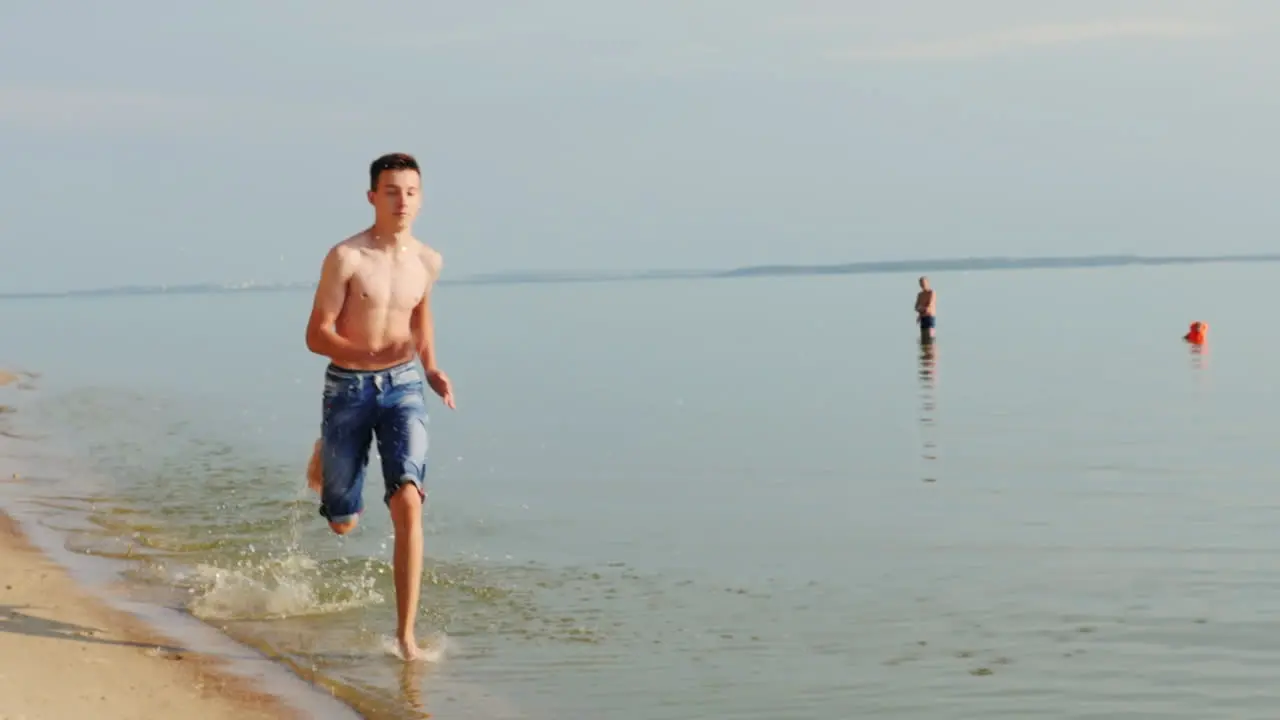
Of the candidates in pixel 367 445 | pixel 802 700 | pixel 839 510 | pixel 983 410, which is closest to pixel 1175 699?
pixel 802 700

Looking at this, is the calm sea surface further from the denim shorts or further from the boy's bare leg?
the denim shorts

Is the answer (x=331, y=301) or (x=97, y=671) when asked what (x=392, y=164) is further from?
(x=97, y=671)

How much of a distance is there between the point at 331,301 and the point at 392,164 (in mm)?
677

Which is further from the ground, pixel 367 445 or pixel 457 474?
pixel 367 445

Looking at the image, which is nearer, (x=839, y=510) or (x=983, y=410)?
(x=839, y=510)

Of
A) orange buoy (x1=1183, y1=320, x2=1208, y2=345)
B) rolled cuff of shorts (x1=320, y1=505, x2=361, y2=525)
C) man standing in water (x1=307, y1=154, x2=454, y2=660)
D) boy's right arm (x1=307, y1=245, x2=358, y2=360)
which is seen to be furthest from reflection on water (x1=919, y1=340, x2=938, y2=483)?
boy's right arm (x1=307, y1=245, x2=358, y2=360)

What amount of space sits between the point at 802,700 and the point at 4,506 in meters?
7.82

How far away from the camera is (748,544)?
36.3 feet

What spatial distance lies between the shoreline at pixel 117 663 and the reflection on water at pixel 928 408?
8358 millimetres

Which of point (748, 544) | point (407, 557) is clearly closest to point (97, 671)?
point (407, 557)

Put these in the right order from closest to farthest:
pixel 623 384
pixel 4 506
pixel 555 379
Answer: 1. pixel 4 506
2. pixel 623 384
3. pixel 555 379

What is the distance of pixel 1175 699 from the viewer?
274 inches

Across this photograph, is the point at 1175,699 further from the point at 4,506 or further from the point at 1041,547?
the point at 4,506

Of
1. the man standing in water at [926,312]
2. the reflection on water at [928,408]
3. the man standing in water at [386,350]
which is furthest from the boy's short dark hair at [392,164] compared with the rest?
the man standing in water at [926,312]
